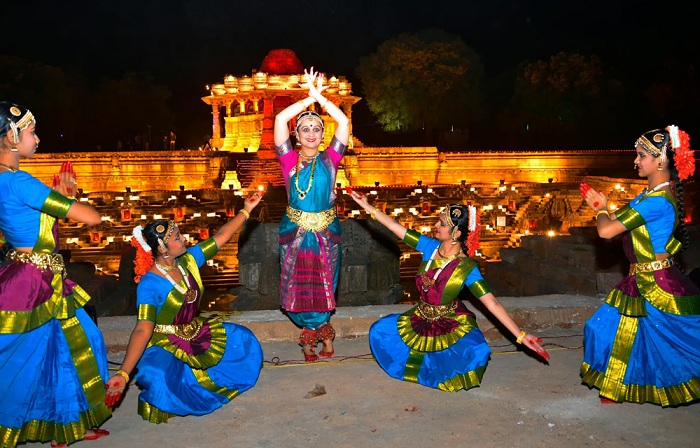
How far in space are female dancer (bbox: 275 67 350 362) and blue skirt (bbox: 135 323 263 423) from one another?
2.14 ft

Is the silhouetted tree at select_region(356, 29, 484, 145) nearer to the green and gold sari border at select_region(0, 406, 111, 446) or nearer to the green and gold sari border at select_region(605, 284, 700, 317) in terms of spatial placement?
the green and gold sari border at select_region(605, 284, 700, 317)

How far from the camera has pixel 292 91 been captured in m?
37.7

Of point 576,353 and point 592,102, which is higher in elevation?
point 592,102

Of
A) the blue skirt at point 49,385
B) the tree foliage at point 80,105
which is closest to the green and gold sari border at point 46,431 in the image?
the blue skirt at point 49,385

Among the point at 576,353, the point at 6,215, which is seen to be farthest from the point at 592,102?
the point at 6,215

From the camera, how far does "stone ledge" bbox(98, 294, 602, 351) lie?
224 inches

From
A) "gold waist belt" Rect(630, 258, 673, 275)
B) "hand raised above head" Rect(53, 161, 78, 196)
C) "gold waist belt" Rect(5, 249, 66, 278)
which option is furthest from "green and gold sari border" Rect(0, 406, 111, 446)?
"gold waist belt" Rect(630, 258, 673, 275)

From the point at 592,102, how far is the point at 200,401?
39.9 metres

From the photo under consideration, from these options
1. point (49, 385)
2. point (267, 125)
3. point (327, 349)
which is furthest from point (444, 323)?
point (267, 125)

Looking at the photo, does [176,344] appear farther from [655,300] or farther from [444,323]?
[655,300]

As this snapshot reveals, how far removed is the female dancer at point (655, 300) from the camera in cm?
421

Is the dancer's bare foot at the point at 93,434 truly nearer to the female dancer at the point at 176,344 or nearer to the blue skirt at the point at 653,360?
the female dancer at the point at 176,344

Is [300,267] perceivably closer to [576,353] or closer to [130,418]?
[130,418]

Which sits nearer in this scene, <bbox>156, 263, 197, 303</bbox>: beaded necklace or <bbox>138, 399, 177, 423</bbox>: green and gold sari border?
<bbox>138, 399, 177, 423</bbox>: green and gold sari border
